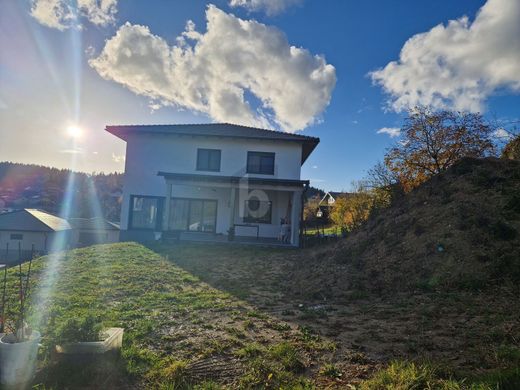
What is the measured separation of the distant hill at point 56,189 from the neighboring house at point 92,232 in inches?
286

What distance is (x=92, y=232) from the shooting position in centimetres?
3025

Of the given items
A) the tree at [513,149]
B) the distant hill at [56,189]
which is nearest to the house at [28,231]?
the distant hill at [56,189]

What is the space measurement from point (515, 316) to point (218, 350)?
4.31 metres

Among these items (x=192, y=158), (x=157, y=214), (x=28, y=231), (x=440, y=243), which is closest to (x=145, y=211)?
(x=157, y=214)

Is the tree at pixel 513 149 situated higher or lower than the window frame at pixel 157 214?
higher

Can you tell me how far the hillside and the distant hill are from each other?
117 feet

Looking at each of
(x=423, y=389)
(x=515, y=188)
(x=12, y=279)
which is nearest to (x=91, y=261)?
(x=12, y=279)

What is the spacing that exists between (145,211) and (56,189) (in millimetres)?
41891

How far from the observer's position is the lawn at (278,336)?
3.29m

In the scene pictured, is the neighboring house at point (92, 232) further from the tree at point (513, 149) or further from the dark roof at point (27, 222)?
the tree at point (513, 149)

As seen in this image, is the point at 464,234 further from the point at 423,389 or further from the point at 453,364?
the point at 423,389

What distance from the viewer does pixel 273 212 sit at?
65.4ft

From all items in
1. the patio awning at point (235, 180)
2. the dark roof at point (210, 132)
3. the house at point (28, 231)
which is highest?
the dark roof at point (210, 132)

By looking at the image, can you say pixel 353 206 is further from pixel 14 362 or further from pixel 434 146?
pixel 14 362
